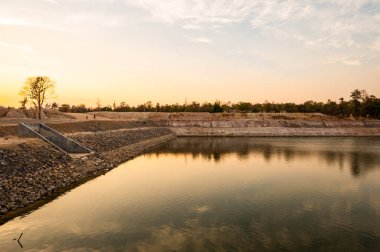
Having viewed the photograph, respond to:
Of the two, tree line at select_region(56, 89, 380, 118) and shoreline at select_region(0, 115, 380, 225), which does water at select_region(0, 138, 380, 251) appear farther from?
tree line at select_region(56, 89, 380, 118)

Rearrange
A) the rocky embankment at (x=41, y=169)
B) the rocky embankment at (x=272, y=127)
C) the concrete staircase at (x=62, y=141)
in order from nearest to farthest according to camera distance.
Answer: the rocky embankment at (x=41, y=169)
the concrete staircase at (x=62, y=141)
the rocky embankment at (x=272, y=127)

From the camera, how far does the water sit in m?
16.8

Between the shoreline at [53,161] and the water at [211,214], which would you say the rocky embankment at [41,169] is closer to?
the shoreline at [53,161]

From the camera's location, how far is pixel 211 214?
21.6 metres

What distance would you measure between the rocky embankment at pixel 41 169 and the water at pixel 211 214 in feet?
5.32

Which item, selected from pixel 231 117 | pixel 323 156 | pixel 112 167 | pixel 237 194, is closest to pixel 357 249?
pixel 237 194

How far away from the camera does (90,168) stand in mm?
35531

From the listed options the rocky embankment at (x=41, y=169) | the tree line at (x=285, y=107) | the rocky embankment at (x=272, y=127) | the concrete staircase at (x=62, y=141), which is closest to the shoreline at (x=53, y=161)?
the rocky embankment at (x=41, y=169)

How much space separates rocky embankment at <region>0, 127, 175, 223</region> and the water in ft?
5.32

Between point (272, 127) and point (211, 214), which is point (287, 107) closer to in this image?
point (272, 127)

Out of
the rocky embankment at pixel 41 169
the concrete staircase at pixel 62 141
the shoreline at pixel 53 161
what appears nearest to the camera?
the rocky embankment at pixel 41 169

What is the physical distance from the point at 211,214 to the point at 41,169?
16.8 m

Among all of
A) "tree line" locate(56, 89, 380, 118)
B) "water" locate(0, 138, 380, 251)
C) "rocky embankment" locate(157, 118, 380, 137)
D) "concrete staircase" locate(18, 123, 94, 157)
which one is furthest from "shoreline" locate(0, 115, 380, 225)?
"tree line" locate(56, 89, 380, 118)

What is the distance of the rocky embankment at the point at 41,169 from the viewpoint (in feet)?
74.5
